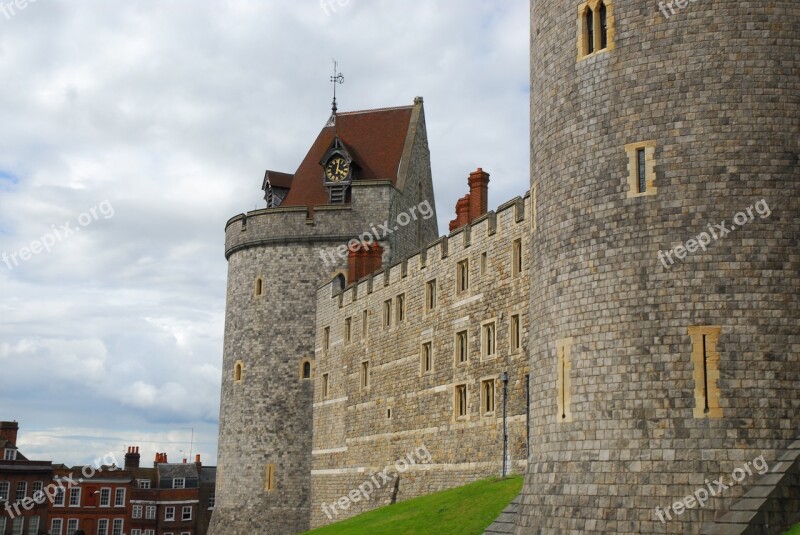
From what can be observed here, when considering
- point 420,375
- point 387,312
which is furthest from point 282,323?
point 420,375

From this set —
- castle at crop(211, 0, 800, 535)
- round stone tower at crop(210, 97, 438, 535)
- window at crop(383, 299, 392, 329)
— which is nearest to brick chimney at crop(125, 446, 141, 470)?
round stone tower at crop(210, 97, 438, 535)

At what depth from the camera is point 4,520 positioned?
64188mm

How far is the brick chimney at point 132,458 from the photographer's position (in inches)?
2938

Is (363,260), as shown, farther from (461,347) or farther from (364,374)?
(461,347)

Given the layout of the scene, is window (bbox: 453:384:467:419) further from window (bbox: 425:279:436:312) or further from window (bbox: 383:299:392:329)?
window (bbox: 383:299:392:329)

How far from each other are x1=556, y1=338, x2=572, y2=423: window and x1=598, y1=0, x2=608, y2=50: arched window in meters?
5.28

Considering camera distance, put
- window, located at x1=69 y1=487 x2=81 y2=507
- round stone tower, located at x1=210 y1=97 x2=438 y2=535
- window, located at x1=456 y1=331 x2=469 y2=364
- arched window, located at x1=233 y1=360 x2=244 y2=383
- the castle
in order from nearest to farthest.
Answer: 1. the castle
2. window, located at x1=456 y1=331 x2=469 y2=364
3. round stone tower, located at x1=210 y1=97 x2=438 y2=535
4. arched window, located at x1=233 y1=360 x2=244 y2=383
5. window, located at x1=69 y1=487 x2=81 y2=507

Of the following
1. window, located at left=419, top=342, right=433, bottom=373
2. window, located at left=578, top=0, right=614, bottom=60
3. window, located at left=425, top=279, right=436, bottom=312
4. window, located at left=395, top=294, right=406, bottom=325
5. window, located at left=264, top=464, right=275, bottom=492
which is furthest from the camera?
window, located at left=264, top=464, right=275, bottom=492

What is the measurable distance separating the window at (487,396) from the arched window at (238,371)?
1620 centimetres

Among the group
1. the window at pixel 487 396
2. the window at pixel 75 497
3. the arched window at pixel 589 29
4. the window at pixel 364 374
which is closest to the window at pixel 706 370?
the arched window at pixel 589 29

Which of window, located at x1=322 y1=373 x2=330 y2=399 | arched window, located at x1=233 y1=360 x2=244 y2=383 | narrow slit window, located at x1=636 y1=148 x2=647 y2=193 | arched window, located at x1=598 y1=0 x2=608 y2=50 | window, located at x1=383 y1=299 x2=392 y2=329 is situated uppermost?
arched window, located at x1=598 y1=0 x2=608 y2=50

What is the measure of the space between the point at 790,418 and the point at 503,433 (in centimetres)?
1294

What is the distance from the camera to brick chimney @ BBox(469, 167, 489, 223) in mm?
33250

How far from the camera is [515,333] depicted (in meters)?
28.3
